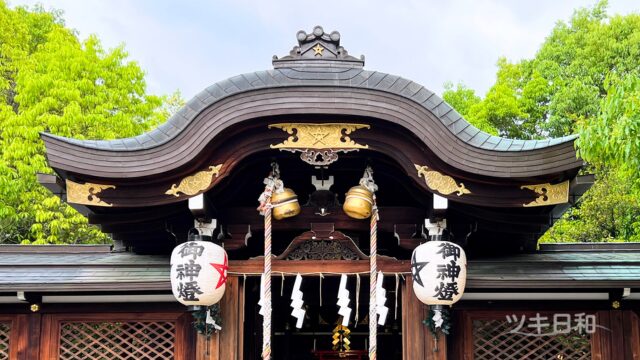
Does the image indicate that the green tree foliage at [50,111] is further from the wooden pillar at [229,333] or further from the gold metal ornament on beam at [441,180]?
the gold metal ornament on beam at [441,180]

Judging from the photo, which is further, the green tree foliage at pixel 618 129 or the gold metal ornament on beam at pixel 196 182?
the gold metal ornament on beam at pixel 196 182

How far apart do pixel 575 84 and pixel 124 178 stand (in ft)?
60.8

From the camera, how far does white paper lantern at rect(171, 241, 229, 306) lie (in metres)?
6.20

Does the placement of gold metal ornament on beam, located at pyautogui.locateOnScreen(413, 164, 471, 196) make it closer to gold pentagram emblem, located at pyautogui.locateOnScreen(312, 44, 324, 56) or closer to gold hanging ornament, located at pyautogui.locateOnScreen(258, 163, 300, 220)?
gold hanging ornament, located at pyautogui.locateOnScreen(258, 163, 300, 220)

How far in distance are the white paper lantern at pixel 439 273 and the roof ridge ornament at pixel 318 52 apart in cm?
206

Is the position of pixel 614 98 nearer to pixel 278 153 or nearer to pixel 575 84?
pixel 278 153

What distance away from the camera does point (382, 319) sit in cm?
650

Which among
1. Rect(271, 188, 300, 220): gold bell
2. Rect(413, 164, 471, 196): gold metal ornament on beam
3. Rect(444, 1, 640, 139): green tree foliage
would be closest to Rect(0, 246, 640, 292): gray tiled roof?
Rect(413, 164, 471, 196): gold metal ornament on beam

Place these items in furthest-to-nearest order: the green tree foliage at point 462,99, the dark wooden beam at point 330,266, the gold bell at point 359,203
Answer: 1. the green tree foliage at point 462,99
2. the dark wooden beam at point 330,266
3. the gold bell at point 359,203

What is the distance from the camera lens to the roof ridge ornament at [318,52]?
22.8 ft

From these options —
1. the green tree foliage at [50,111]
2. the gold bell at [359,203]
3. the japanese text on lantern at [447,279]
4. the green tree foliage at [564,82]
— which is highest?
the green tree foliage at [564,82]

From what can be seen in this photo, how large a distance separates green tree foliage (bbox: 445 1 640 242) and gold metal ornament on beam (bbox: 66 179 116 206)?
1272 cm

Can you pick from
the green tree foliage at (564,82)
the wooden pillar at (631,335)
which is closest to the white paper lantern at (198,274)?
the wooden pillar at (631,335)

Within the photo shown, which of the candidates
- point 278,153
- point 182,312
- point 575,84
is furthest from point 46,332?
point 575,84
